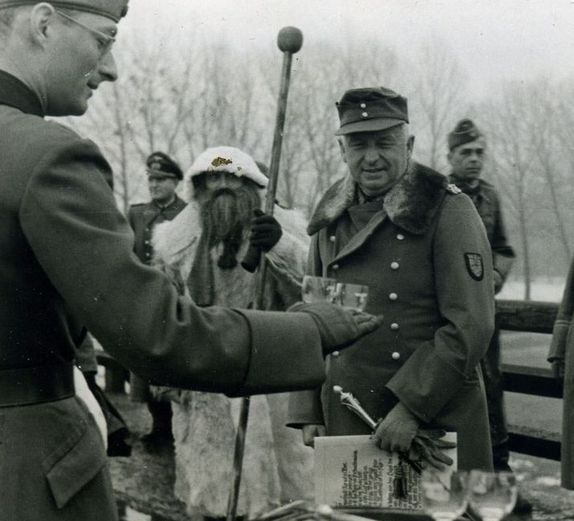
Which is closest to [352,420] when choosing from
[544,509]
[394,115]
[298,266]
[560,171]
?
[394,115]

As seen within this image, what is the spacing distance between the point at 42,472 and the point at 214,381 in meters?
0.41

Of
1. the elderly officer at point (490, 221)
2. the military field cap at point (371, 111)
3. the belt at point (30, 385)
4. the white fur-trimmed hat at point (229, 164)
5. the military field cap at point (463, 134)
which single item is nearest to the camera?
the belt at point (30, 385)

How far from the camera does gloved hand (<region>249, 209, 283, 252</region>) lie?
439 cm

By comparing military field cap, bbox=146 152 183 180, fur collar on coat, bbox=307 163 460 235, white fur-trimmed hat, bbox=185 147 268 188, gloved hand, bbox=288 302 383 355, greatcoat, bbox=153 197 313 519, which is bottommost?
greatcoat, bbox=153 197 313 519

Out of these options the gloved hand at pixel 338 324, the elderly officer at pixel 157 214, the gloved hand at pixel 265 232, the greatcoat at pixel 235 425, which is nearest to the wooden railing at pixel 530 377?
the greatcoat at pixel 235 425

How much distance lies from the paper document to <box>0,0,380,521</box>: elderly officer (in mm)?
1198

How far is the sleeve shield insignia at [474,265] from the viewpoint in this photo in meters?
3.30

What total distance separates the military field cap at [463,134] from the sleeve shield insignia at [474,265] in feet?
7.77

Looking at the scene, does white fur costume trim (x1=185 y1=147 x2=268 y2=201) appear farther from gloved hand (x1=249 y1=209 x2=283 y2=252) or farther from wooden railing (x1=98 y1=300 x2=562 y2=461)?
wooden railing (x1=98 y1=300 x2=562 y2=461)

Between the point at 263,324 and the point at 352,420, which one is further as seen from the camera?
the point at 352,420

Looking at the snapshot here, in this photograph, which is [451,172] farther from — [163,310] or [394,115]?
[163,310]

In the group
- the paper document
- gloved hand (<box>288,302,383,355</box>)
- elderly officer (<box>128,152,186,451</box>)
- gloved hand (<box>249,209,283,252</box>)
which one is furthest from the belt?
elderly officer (<box>128,152,186,451</box>)

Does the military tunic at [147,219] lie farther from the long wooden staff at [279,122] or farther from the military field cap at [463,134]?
the long wooden staff at [279,122]

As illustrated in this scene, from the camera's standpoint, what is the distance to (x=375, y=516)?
7.50 ft
